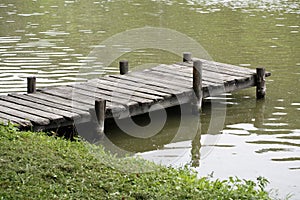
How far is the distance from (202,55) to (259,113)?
719cm

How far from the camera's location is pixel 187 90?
14.9m

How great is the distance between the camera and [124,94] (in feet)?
47.3

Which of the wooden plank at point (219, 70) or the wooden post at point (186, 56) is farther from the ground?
the wooden post at point (186, 56)

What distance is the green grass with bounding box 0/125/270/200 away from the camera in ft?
28.7

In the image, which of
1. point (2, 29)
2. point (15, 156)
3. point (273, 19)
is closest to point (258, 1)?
point (273, 19)

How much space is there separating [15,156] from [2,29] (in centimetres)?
1850

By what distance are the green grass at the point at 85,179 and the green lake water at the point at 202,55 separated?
1948 millimetres

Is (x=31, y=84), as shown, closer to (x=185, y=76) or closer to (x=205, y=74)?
(x=185, y=76)

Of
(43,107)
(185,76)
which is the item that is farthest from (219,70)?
(43,107)

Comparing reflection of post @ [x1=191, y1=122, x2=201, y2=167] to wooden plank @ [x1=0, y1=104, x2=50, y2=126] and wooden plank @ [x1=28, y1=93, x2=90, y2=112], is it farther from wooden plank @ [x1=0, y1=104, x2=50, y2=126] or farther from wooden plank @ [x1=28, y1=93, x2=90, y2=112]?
wooden plank @ [x1=0, y1=104, x2=50, y2=126]

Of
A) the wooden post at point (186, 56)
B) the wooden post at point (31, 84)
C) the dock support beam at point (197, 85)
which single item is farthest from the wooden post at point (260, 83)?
the wooden post at point (31, 84)

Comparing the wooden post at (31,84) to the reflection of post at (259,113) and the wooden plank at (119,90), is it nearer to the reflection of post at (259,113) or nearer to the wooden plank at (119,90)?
the wooden plank at (119,90)

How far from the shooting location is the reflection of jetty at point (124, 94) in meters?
12.7

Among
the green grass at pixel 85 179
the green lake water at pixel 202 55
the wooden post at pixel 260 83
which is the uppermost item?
the green grass at pixel 85 179
